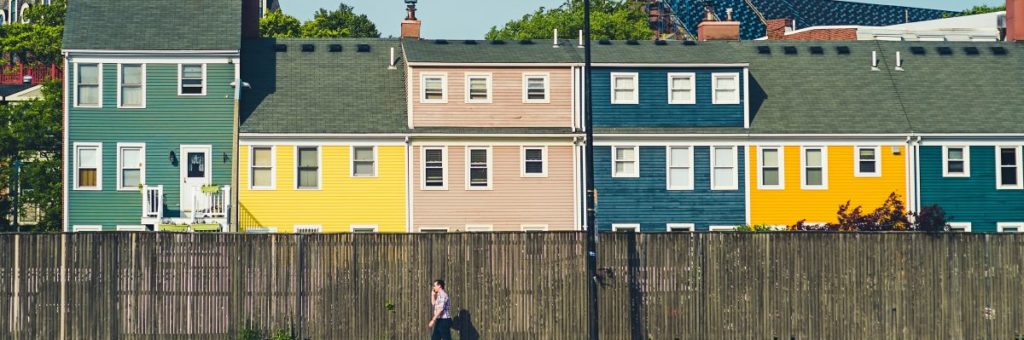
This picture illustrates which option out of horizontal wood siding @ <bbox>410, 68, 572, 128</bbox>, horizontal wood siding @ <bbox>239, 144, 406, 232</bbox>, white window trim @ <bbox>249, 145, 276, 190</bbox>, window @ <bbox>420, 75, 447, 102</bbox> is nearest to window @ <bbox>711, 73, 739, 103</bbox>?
horizontal wood siding @ <bbox>410, 68, 572, 128</bbox>

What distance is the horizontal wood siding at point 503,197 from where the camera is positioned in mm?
47031

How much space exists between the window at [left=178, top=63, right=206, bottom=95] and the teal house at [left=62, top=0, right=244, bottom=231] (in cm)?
3

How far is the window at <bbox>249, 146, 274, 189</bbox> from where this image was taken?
46.5 meters

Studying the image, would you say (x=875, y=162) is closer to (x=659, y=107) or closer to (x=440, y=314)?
(x=659, y=107)

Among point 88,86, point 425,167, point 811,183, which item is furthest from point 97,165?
point 811,183

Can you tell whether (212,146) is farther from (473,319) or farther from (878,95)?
(878,95)

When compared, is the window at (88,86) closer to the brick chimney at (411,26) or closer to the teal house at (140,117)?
the teal house at (140,117)

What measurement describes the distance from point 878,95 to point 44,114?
3622cm

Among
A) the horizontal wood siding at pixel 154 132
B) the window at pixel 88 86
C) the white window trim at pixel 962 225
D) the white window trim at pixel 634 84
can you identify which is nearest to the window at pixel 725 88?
the white window trim at pixel 634 84

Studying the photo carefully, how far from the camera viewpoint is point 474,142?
155 ft

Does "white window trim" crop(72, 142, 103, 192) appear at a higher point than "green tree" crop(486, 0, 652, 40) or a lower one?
lower

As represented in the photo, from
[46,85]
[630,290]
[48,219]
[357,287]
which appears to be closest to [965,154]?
[630,290]

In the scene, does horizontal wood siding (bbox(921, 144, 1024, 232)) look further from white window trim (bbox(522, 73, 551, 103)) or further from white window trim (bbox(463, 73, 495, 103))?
white window trim (bbox(463, 73, 495, 103))

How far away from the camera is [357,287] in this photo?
3028 cm
